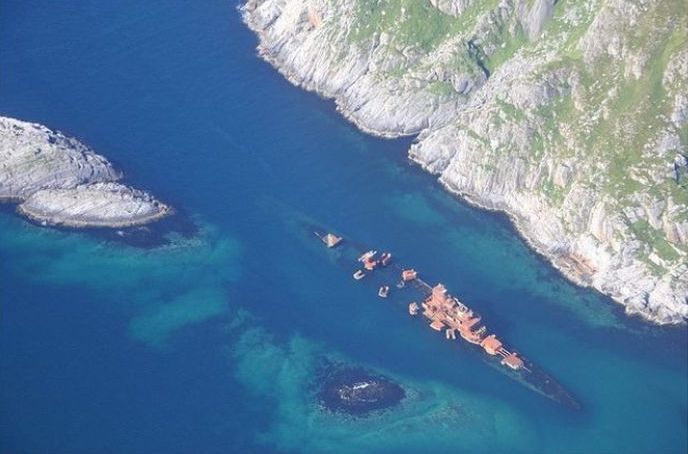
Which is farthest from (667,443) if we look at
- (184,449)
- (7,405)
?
(7,405)

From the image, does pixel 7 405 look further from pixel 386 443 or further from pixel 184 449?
pixel 386 443

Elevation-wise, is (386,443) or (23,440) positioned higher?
(386,443)

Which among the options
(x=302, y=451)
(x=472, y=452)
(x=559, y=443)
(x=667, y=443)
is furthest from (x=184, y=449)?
(x=667, y=443)

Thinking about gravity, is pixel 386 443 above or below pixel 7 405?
above

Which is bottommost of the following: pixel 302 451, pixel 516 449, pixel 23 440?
pixel 23 440

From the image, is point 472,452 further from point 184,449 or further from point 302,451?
point 184,449

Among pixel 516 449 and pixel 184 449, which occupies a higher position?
pixel 516 449

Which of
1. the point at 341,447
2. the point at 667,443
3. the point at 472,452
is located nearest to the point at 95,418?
the point at 341,447

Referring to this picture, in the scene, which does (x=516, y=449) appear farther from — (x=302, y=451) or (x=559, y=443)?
(x=302, y=451)
